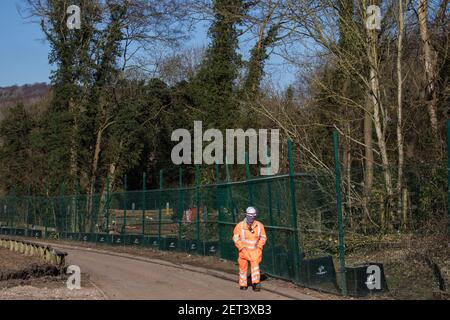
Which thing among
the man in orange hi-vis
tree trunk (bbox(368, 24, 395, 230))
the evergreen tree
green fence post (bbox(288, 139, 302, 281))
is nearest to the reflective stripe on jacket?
the man in orange hi-vis

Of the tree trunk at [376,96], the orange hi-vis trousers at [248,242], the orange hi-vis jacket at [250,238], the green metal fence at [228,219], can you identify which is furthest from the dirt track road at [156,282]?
the tree trunk at [376,96]

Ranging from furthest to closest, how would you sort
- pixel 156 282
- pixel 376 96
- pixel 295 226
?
1. pixel 376 96
2. pixel 156 282
3. pixel 295 226

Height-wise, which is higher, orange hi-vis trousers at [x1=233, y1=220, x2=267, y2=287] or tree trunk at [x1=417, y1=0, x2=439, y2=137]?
tree trunk at [x1=417, y1=0, x2=439, y2=137]

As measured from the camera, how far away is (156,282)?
14.7 m

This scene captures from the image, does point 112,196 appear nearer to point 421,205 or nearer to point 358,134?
point 358,134

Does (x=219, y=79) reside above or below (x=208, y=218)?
above

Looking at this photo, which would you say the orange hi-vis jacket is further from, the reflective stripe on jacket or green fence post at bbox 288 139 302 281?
green fence post at bbox 288 139 302 281

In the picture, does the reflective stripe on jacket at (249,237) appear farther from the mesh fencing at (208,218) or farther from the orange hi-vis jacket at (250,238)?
the mesh fencing at (208,218)

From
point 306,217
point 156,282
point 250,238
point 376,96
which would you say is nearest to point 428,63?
point 376,96

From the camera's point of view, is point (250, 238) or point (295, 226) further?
point (295, 226)

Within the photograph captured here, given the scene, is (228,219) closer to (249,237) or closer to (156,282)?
(156,282)

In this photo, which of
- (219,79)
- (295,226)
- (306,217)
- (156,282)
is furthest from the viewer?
(219,79)

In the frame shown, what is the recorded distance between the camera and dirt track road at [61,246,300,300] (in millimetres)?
12500

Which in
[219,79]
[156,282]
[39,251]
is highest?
[219,79]
